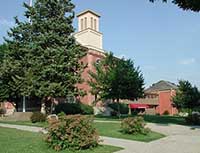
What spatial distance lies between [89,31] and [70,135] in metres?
42.1

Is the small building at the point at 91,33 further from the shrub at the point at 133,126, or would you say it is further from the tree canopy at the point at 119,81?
the shrub at the point at 133,126

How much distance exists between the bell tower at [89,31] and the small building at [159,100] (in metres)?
27.0

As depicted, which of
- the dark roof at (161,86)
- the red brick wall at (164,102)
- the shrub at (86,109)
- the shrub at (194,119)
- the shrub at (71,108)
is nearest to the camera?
the shrub at (194,119)

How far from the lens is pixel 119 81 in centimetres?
3403

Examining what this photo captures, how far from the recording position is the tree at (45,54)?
30.8 metres

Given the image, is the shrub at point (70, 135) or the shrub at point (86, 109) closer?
the shrub at point (70, 135)

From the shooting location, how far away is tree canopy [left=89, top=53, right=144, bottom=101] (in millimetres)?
34219

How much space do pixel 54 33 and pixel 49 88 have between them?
5.83m

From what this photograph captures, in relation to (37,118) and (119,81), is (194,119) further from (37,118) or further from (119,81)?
(37,118)

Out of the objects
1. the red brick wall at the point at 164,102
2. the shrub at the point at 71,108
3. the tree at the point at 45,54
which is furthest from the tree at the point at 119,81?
the red brick wall at the point at 164,102

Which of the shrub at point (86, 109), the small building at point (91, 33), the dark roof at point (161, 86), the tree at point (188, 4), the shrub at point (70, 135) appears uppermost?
the small building at point (91, 33)

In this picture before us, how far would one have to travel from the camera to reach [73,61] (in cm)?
3178

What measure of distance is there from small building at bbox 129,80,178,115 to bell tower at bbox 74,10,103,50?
2701 cm

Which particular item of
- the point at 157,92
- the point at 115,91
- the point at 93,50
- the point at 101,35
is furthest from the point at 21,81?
the point at 157,92
